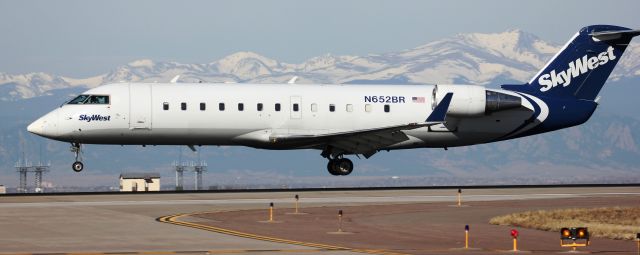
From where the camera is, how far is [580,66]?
207ft

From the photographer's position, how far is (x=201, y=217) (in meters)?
42.5

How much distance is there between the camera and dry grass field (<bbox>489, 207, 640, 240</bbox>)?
3712 cm

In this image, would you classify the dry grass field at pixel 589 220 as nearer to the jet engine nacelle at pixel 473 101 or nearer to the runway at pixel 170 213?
the runway at pixel 170 213

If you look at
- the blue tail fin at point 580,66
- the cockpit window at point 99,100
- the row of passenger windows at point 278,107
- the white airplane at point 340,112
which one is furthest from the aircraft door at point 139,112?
the blue tail fin at point 580,66

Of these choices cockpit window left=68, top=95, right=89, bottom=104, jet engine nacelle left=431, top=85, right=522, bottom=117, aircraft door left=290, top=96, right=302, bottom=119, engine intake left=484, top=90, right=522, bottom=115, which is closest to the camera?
cockpit window left=68, top=95, right=89, bottom=104

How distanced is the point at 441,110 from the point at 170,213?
62.5 ft

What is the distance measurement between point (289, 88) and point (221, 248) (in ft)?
92.0

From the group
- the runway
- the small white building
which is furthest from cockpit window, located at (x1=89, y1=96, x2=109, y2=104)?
the small white building

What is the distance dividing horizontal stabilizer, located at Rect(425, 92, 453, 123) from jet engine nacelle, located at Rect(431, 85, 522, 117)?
0.57 meters

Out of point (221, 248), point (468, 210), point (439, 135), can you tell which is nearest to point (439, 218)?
point (468, 210)

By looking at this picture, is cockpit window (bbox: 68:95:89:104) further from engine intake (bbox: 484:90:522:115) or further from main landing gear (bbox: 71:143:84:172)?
engine intake (bbox: 484:90:522:115)

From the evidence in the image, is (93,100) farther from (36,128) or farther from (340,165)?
(340,165)

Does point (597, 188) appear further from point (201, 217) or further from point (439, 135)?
point (201, 217)

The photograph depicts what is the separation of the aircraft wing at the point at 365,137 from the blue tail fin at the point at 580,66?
17.2ft
